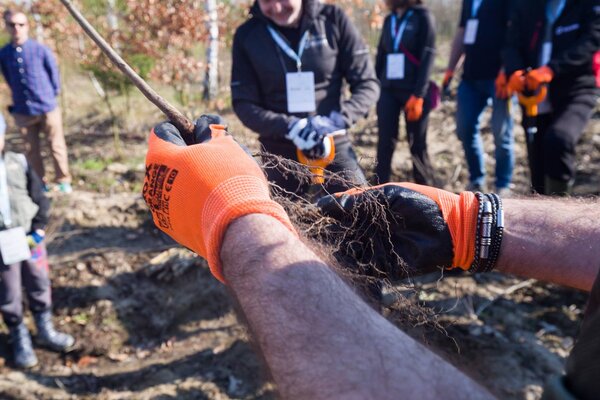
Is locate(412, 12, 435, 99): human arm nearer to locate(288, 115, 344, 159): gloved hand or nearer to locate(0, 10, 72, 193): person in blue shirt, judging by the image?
locate(288, 115, 344, 159): gloved hand

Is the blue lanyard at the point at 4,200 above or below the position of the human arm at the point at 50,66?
below

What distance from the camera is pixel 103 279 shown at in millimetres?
3525

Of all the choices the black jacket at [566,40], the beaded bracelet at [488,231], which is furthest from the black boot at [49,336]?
the black jacket at [566,40]

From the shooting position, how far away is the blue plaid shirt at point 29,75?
5.05 metres

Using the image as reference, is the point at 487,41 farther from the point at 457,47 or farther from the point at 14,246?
the point at 14,246

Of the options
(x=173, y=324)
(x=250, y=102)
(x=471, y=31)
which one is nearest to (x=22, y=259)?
(x=173, y=324)

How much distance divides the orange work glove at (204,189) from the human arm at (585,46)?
8.40 feet

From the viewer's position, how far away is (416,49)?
3795mm

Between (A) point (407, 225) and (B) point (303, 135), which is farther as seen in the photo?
(B) point (303, 135)

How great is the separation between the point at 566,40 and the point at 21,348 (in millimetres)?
3972

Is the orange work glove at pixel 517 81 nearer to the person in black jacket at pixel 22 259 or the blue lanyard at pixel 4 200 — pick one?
the person in black jacket at pixel 22 259

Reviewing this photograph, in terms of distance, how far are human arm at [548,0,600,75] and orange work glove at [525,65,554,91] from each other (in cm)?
5

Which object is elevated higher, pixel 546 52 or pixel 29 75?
pixel 546 52

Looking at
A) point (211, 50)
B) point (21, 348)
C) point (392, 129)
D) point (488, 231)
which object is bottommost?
point (21, 348)
